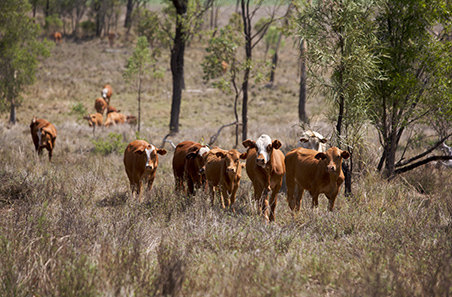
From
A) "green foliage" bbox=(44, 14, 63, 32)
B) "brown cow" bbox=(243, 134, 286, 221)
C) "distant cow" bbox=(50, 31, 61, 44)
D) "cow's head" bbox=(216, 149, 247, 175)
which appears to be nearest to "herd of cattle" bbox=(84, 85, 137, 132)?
"cow's head" bbox=(216, 149, 247, 175)

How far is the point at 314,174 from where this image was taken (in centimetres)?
624

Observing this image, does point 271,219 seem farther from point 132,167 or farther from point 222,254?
point 132,167

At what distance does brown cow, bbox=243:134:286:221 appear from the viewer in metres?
5.70

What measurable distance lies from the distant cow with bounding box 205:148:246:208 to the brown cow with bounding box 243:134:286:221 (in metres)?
0.25

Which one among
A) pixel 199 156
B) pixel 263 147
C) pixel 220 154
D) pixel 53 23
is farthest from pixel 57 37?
pixel 263 147

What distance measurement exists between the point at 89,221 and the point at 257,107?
24832 mm

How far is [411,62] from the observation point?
843cm

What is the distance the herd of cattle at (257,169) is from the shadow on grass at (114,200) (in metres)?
0.25

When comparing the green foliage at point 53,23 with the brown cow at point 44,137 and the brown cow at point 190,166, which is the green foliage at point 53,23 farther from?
the brown cow at point 190,166

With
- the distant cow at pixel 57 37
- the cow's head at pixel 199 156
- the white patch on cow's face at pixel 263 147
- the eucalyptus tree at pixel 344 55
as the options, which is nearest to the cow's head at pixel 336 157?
the white patch on cow's face at pixel 263 147

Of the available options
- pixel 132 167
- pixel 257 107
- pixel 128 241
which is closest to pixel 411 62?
pixel 132 167

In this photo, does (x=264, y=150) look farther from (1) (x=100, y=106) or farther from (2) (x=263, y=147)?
(1) (x=100, y=106)

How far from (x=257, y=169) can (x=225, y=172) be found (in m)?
0.63

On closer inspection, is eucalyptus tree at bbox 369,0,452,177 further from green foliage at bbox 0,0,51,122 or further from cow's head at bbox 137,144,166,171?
green foliage at bbox 0,0,51,122
